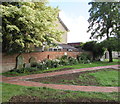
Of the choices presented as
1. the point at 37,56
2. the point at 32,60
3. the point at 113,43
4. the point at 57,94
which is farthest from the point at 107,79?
the point at 113,43

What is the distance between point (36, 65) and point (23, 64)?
1.12m

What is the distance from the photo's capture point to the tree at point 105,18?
18125mm

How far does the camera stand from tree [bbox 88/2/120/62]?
18125 millimetres

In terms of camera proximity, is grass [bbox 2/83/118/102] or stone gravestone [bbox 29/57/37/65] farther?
stone gravestone [bbox 29/57/37/65]

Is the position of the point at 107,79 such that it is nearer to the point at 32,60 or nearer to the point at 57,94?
the point at 57,94

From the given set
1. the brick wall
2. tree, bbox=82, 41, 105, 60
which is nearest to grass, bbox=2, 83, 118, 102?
the brick wall

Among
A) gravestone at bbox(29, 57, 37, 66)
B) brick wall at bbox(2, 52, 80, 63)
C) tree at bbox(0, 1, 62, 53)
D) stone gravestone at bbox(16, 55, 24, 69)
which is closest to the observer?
tree at bbox(0, 1, 62, 53)

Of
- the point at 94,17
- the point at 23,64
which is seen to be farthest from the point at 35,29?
the point at 94,17

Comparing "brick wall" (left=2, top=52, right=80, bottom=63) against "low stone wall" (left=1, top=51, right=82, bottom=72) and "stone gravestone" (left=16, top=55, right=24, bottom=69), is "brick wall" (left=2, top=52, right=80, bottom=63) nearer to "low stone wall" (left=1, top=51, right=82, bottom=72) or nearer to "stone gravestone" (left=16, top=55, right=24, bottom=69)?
"low stone wall" (left=1, top=51, right=82, bottom=72)

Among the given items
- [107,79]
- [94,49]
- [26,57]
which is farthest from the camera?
[94,49]

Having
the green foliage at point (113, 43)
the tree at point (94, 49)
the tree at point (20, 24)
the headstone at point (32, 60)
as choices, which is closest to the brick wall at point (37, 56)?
the headstone at point (32, 60)

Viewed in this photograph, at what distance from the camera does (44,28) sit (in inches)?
393

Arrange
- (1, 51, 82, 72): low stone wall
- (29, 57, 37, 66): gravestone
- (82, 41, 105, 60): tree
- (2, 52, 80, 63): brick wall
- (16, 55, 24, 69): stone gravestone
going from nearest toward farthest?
1. (1, 51, 82, 72): low stone wall
2. (2, 52, 80, 63): brick wall
3. (16, 55, 24, 69): stone gravestone
4. (29, 57, 37, 66): gravestone
5. (82, 41, 105, 60): tree

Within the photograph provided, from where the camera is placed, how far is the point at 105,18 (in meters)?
18.8
